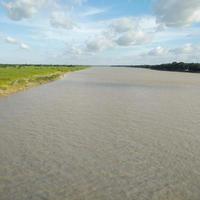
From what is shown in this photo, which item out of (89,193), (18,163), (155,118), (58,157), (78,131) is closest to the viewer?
Result: (89,193)

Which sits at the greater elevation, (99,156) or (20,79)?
(99,156)

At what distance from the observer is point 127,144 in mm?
9328

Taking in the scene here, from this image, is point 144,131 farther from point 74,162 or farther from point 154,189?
point 154,189

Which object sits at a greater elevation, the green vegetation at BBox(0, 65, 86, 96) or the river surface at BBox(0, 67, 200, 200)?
the river surface at BBox(0, 67, 200, 200)

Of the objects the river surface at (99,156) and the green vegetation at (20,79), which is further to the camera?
the green vegetation at (20,79)

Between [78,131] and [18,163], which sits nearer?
[18,163]

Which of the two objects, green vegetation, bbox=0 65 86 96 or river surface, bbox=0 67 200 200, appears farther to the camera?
green vegetation, bbox=0 65 86 96

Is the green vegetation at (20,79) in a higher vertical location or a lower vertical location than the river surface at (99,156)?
lower

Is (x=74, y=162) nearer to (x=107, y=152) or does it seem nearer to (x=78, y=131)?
(x=107, y=152)

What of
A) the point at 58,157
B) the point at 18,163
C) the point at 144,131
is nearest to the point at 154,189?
the point at 58,157

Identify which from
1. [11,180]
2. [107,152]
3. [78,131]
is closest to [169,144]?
[107,152]

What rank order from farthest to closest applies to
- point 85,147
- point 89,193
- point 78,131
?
point 78,131, point 85,147, point 89,193

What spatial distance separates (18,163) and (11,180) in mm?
1101

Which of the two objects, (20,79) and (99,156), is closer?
(99,156)
